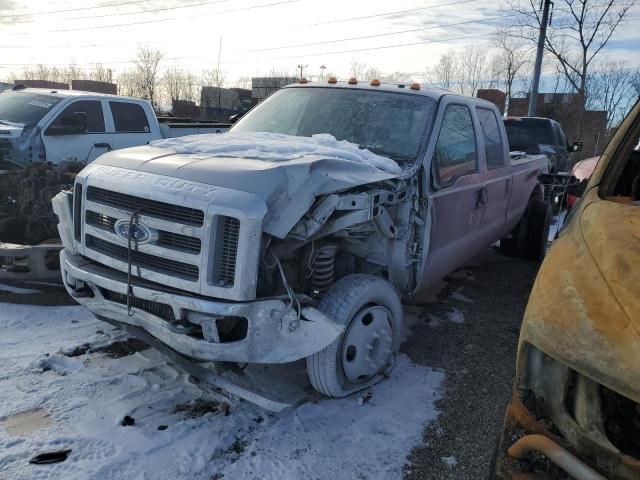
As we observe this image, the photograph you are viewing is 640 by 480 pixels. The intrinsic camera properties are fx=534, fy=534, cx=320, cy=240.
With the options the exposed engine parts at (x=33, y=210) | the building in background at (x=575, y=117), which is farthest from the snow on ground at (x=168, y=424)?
the building in background at (x=575, y=117)

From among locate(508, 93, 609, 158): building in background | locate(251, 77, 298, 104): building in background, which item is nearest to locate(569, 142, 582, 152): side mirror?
locate(508, 93, 609, 158): building in background

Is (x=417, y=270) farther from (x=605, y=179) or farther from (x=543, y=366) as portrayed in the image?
(x=543, y=366)

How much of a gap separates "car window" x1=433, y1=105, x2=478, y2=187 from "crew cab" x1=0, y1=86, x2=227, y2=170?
5.58m

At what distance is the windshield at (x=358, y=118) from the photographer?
4320mm

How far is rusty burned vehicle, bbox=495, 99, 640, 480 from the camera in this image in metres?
1.77

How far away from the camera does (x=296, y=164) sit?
3205 mm

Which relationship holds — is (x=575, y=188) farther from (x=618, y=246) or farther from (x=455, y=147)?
(x=618, y=246)

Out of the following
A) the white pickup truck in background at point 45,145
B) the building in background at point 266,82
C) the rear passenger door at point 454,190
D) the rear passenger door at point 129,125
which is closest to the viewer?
the rear passenger door at point 454,190

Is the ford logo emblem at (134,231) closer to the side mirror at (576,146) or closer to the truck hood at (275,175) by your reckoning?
the truck hood at (275,175)

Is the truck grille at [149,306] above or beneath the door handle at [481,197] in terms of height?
beneath

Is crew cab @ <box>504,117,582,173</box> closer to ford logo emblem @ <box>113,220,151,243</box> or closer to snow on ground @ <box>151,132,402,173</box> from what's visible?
snow on ground @ <box>151,132,402,173</box>

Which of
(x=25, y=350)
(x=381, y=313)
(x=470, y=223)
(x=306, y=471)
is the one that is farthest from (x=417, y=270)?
(x=25, y=350)

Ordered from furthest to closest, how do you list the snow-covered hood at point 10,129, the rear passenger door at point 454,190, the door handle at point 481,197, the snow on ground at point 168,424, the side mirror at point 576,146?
the side mirror at point 576,146 < the snow-covered hood at point 10,129 < the door handle at point 481,197 < the rear passenger door at point 454,190 < the snow on ground at point 168,424

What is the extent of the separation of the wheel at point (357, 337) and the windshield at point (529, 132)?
9787 mm
